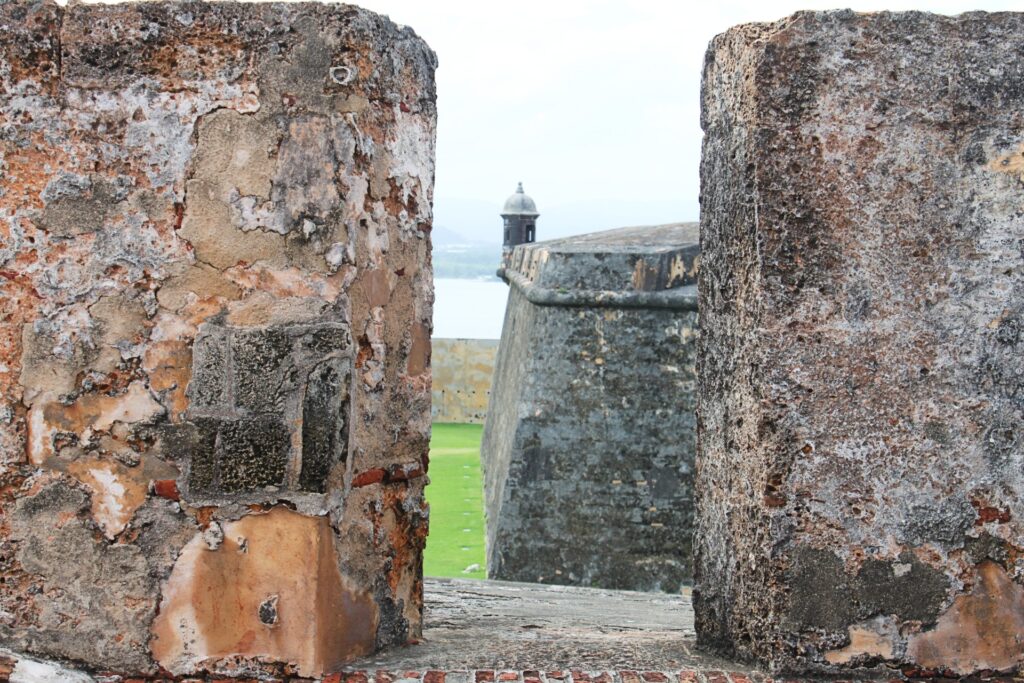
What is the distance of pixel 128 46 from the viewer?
252 centimetres

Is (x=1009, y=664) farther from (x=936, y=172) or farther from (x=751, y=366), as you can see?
(x=936, y=172)

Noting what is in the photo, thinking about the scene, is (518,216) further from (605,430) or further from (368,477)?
(368,477)

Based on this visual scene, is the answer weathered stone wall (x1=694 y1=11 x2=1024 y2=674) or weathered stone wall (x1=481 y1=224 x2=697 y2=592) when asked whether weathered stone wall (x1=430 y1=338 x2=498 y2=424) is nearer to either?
weathered stone wall (x1=481 y1=224 x2=697 y2=592)

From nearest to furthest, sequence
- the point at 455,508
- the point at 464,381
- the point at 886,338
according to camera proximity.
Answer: the point at 886,338
the point at 455,508
the point at 464,381

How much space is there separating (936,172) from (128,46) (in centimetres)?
184

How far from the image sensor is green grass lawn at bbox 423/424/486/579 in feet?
32.6

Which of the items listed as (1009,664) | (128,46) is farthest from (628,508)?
(128,46)

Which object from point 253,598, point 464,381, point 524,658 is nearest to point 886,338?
point 524,658

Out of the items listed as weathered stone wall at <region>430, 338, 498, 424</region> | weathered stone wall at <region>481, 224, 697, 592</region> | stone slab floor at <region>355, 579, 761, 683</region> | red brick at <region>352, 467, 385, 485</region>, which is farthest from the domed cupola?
red brick at <region>352, 467, 385, 485</region>

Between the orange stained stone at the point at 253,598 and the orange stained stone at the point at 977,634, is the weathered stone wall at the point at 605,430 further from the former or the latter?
the orange stained stone at the point at 253,598

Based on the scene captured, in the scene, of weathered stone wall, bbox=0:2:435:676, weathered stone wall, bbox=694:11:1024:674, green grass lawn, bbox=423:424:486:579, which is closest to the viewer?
weathered stone wall, bbox=0:2:435:676

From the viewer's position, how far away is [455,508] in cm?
1208

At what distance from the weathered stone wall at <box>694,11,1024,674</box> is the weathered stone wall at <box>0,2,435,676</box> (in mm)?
958

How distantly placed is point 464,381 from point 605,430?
922cm
